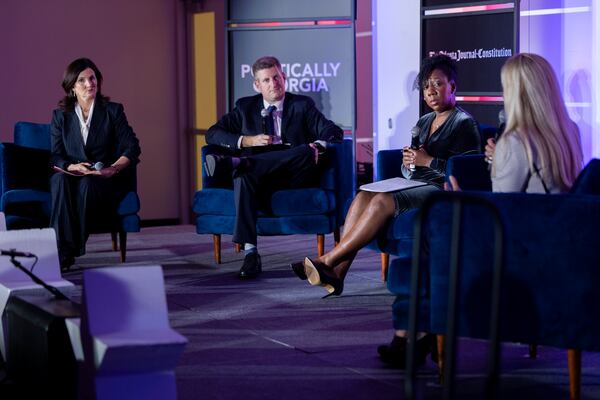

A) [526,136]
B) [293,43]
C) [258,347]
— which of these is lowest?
[258,347]

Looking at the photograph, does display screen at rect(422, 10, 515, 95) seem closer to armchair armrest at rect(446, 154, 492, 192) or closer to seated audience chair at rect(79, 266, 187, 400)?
armchair armrest at rect(446, 154, 492, 192)

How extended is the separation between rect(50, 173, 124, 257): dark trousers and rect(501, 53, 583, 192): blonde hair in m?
3.58

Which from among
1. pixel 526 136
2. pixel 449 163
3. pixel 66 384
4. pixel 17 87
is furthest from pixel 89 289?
pixel 17 87

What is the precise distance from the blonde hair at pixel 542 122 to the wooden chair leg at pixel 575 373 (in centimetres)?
63

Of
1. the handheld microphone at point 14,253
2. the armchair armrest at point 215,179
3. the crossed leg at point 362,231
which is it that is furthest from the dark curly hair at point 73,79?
the handheld microphone at point 14,253

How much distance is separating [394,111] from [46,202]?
2.89 m

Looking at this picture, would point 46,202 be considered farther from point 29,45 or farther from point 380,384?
point 380,384

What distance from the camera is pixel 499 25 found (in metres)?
A: 6.73

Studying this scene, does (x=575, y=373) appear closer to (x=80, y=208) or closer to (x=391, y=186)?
(x=391, y=186)

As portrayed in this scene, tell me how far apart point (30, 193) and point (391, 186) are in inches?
109

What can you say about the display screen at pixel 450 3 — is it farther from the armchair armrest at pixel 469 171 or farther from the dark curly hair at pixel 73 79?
the dark curly hair at pixel 73 79

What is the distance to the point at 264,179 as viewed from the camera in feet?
21.1

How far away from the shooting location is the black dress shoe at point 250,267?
6.16m

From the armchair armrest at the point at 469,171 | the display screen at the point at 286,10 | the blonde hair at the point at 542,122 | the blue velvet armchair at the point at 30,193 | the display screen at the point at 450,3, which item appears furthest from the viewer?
the display screen at the point at 286,10
